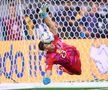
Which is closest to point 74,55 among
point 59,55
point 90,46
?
point 59,55

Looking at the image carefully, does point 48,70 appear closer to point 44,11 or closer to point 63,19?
point 44,11

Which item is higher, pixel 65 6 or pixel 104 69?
pixel 65 6

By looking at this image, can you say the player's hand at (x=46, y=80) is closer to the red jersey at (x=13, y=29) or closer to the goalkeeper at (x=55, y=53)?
the goalkeeper at (x=55, y=53)

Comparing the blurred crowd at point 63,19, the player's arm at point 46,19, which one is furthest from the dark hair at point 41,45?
the blurred crowd at point 63,19

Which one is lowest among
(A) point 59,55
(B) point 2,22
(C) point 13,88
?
(C) point 13,88

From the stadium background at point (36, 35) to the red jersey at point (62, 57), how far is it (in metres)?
0.55

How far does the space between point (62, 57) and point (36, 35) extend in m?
1.02

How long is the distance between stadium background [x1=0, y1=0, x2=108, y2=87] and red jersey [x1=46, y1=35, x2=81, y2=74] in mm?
549

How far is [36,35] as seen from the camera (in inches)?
343

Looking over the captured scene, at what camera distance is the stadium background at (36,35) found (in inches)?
341

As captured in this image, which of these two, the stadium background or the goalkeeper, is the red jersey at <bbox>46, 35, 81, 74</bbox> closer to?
the goalkeeper

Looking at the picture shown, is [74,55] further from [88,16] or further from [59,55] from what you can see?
[88,16]

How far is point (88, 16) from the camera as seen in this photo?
905 centimetres

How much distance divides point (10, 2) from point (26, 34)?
634mm
